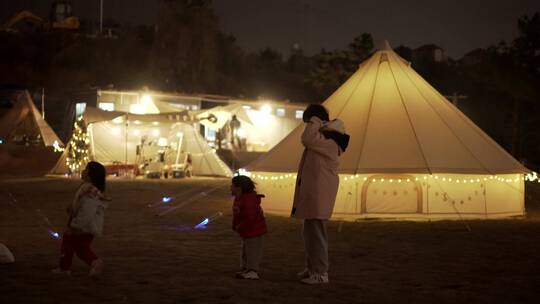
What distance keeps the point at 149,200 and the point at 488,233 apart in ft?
26.8

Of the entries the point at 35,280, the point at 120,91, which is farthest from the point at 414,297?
the point at 120,91

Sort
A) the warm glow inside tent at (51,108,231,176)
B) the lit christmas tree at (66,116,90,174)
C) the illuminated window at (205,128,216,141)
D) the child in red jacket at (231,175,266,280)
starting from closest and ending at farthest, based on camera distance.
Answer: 1. the child in red jacket at (231,175,266,280)
2. the lit christmas tree at (66,116,90,174)
3. the warm glow inside tent at (51,108,231,176)
4. the illuminated window at (205,128,216,141)

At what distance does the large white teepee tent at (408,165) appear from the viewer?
1311cm

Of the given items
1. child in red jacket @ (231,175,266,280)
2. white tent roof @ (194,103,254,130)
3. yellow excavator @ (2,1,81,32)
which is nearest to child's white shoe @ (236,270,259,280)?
child in red jacket @ (231,175,266,280)

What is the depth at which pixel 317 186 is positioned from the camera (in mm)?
7094

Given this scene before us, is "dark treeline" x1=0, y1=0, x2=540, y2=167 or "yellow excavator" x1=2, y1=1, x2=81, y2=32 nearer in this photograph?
"dark treeline" x1=0, y1=0, x2=540, y2=167

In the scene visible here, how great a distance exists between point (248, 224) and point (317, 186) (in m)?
0.76

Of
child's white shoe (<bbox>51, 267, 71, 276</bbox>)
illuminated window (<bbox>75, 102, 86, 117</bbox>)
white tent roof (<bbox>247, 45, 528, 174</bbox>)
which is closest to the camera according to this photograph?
child's white shoe (<bbox>51, 267, 71, 276</bbox>)

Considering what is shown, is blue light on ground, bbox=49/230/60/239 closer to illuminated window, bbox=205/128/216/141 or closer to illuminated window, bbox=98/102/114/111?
illuminated window, bbox=98/102/114/111

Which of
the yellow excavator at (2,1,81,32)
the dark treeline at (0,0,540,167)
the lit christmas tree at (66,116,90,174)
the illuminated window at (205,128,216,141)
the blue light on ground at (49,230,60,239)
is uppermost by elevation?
the yellow excavator at (2,1,81,32)

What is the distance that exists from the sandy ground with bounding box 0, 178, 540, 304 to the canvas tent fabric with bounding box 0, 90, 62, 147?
16.9 m

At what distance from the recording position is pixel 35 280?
6758 mm

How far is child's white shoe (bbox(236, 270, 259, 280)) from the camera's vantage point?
7.08 m

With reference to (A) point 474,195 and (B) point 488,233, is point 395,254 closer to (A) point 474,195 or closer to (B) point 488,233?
(B) point 488,233
